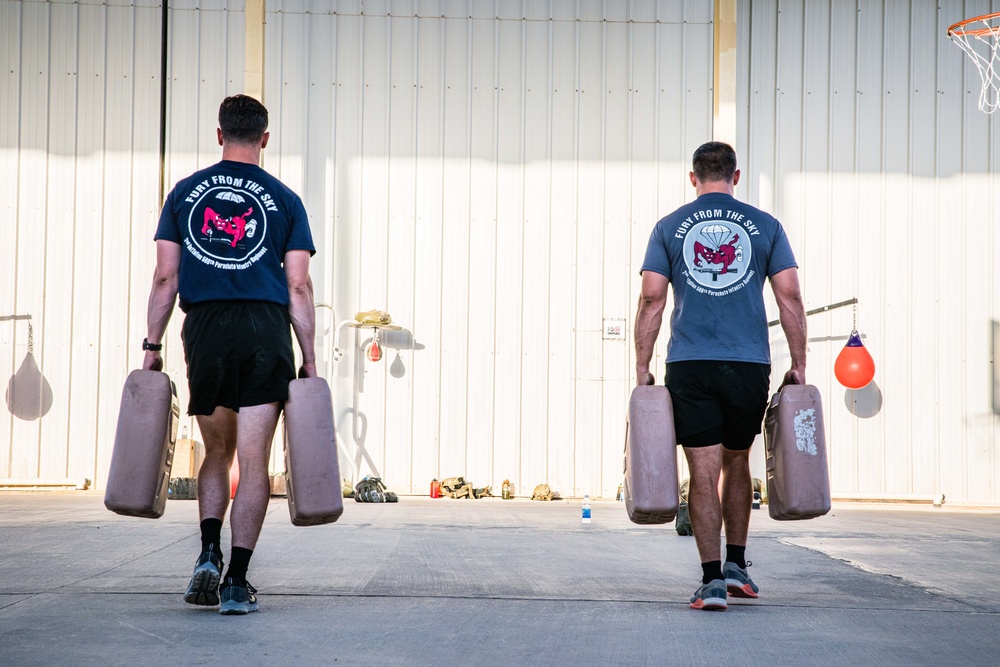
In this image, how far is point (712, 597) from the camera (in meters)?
3.57

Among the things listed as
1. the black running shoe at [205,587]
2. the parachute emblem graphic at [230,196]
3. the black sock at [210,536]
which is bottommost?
the black running shoe at [205,587]

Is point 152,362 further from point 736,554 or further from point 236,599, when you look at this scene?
point 736,554

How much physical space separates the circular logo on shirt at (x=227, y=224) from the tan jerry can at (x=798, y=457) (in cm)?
183

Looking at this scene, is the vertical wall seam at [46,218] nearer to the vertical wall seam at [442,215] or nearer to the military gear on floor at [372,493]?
the military gear on floor at [372,493]

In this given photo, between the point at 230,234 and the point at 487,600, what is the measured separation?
1437mm

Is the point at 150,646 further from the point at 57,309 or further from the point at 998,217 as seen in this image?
the point at 998,217

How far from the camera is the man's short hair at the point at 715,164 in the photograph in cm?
399

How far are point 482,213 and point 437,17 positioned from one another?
215 centimetres

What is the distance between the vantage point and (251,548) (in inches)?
133

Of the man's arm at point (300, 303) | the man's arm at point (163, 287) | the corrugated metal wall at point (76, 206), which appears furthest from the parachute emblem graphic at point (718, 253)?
the corrugated metal wall at point (76, 206)

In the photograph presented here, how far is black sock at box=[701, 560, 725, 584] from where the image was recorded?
3.64 metres

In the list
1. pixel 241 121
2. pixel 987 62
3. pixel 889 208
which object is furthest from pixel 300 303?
pixel 987 62

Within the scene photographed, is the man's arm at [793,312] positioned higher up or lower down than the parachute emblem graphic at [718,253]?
lower down

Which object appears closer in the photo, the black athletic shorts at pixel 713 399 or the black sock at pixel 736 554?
the black athletic shorts at pixel 713 399
